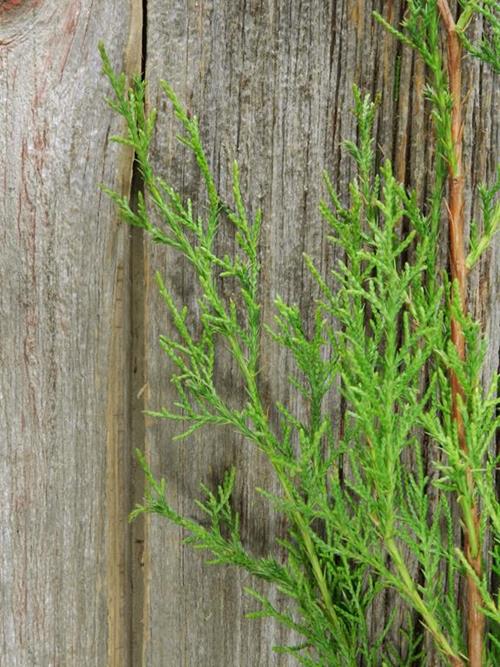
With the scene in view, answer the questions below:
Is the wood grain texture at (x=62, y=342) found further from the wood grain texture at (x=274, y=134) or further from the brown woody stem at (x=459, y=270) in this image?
the brown woody stem at (x=459, y=270)

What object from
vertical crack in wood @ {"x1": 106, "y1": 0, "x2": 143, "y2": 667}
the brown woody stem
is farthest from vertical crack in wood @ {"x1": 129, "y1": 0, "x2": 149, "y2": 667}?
the brown woody stem

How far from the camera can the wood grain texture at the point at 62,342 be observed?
62.3 inches

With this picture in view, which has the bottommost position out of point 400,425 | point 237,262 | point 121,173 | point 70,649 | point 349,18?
point 70,649

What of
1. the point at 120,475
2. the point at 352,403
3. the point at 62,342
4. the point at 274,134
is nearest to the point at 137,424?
the point at 120,475

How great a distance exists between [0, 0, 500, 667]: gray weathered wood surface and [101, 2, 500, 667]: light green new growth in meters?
0.05

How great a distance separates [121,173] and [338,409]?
0.62m

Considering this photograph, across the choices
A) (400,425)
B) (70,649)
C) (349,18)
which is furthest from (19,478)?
(349,18)

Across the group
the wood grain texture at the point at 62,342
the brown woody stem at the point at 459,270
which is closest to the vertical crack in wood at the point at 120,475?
the wood grain texture at the point at 62,342

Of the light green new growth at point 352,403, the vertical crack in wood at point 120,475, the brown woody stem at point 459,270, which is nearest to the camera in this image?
the light green new growth at point 352,403

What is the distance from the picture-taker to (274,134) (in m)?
1.61

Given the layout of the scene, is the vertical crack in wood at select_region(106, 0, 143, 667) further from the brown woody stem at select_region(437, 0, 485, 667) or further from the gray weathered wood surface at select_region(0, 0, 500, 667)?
the brown woody stem at select_region(437, 0, 485, 667)

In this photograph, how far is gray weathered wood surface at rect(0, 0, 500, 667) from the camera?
158cm

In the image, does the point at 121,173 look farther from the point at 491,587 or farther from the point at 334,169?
the point at 491,587

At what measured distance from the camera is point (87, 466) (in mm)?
1674
